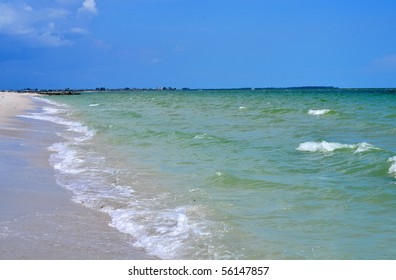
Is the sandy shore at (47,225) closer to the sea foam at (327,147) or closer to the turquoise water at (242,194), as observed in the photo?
the turquoise water at (242,194)

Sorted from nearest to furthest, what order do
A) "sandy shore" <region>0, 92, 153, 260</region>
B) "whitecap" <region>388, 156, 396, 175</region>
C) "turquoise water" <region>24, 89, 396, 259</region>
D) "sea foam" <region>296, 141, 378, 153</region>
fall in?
"sandy shore" <region>0, 92, 153, 260</region> → "turquoise water" <region>24, 89, 396, 259</region> → "whitecap" <region>388, 156, 396, 175</region> → "sea foam" <region>296, 141, 378, 153</region>

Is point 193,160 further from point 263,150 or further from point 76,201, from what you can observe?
point 76,201

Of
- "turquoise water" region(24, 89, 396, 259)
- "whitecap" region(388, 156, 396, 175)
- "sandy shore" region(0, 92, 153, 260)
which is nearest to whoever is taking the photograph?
"sandy shore" region(0, 92, 153, 260)

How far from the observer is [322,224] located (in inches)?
299

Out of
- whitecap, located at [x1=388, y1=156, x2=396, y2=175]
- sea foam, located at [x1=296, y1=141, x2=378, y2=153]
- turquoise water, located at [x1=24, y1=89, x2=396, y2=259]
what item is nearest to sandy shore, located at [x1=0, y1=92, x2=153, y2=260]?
turquoise water, located at [x1=24, y1=89, x2=396, y2=259]

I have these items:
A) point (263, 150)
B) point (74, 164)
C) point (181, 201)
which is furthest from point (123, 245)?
point (263, 150)

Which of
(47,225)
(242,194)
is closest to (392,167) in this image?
(242,194)

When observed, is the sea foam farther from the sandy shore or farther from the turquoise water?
the sandy shore

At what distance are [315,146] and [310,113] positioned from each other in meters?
18.6

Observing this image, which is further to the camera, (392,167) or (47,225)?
(392,167)

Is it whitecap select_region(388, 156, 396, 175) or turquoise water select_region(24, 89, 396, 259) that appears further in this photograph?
whitecap select_region(388, 156, 396, 175)

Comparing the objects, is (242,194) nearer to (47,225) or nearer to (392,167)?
(47,225)

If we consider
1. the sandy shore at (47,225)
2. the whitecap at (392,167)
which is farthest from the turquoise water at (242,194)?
the sandy shore at (47,225)

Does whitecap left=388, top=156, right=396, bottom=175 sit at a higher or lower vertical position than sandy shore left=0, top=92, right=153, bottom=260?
higher
